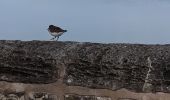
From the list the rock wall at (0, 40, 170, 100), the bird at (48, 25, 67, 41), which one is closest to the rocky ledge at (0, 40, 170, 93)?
the rock wall at (0, 40, 170, 100)

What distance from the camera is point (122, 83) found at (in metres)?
3.21

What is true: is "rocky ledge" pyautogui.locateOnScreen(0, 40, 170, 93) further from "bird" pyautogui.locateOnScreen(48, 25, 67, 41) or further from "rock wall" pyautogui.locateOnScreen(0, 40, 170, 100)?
"bird" pyautogui.locateOnScreen(48, 25, 67, 41)

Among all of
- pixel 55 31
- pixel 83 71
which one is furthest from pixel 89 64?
pixel 55 31

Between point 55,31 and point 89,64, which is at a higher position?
point 55,31

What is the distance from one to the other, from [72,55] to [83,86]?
221mm

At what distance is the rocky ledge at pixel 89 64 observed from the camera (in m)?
3.18

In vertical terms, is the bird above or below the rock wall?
above

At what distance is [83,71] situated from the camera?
10.9 ft

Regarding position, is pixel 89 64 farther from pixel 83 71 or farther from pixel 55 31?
pixel 55 31

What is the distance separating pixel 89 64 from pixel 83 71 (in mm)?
63

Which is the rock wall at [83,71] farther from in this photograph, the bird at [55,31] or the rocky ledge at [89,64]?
the bird at [55,31]

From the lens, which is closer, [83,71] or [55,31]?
[83,71]

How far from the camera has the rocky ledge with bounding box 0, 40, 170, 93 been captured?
10.4ft

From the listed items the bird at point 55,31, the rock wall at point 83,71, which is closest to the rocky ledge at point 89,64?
the rock wall at point 83,71
